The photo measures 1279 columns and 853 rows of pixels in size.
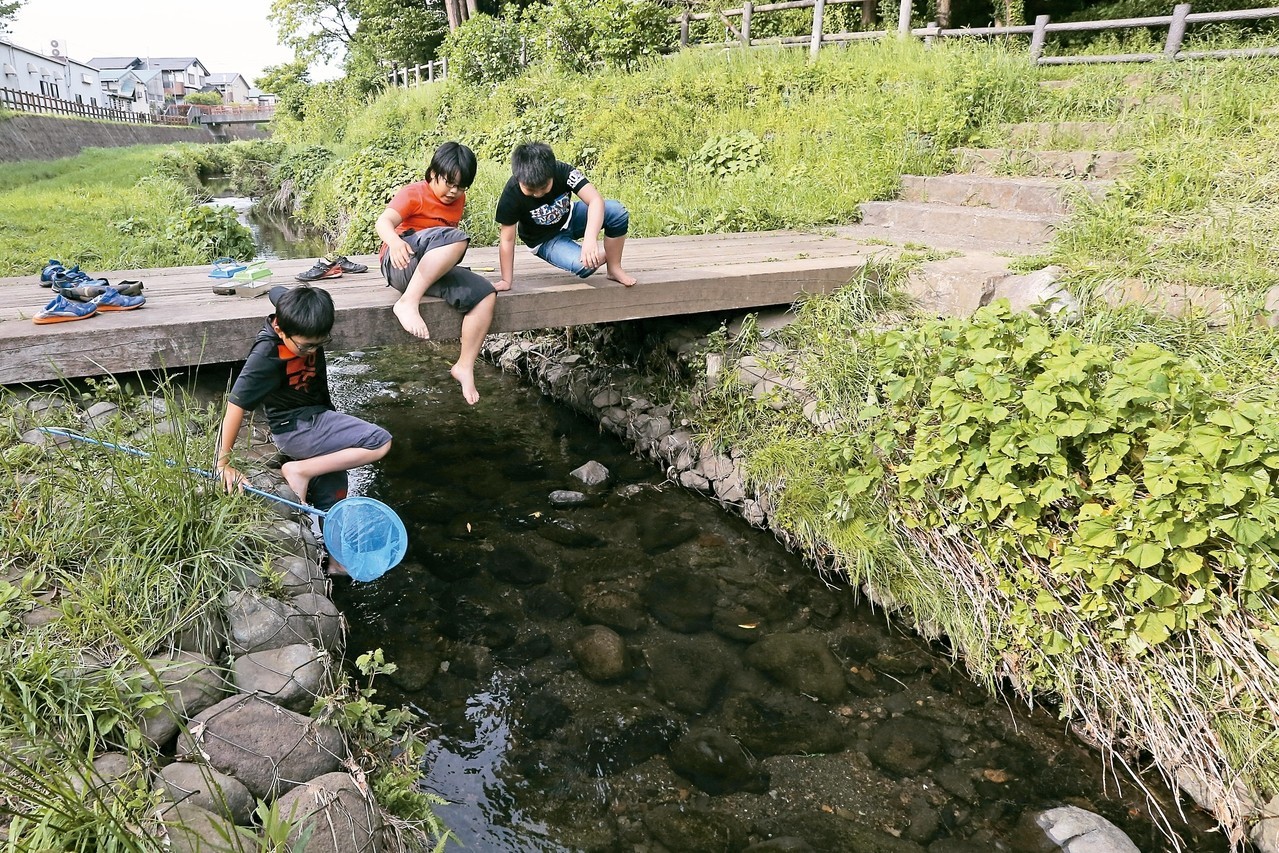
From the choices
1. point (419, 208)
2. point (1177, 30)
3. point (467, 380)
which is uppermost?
point (1177, 30)

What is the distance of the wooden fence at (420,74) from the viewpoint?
21.5 meters

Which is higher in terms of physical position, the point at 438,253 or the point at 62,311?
the point at 438,253

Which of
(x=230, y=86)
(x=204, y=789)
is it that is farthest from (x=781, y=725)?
(x=230, y=86)

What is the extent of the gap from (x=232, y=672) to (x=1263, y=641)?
3.47 meters

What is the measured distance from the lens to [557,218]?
14.9ft

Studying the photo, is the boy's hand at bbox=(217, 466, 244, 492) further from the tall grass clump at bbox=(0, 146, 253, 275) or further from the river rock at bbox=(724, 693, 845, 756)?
the tall grass clump at bbox=(0, 146, 253, 275)

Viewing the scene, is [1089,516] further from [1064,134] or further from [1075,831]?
[1064,134]

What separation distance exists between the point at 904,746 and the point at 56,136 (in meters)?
34.7

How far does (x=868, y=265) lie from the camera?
489cm

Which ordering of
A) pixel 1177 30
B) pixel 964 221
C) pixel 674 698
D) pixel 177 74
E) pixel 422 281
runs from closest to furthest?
pixel 674 698 < pixel 422 281 < pixel 964 221 < pixel 1177 30 < pixel 177 74

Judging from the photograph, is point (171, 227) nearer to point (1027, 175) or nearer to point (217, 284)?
point (217, 284)

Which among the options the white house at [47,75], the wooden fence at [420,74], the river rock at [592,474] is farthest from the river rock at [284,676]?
the white house at [47,75]

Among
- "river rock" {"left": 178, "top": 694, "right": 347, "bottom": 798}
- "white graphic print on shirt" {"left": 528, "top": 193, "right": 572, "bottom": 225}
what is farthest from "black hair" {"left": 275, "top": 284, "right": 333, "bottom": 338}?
"white graphic print on shirt" {"left": 528, "top": 193, "right": 572, "bottom": 225}

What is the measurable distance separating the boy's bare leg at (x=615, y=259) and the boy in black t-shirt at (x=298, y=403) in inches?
65.9
